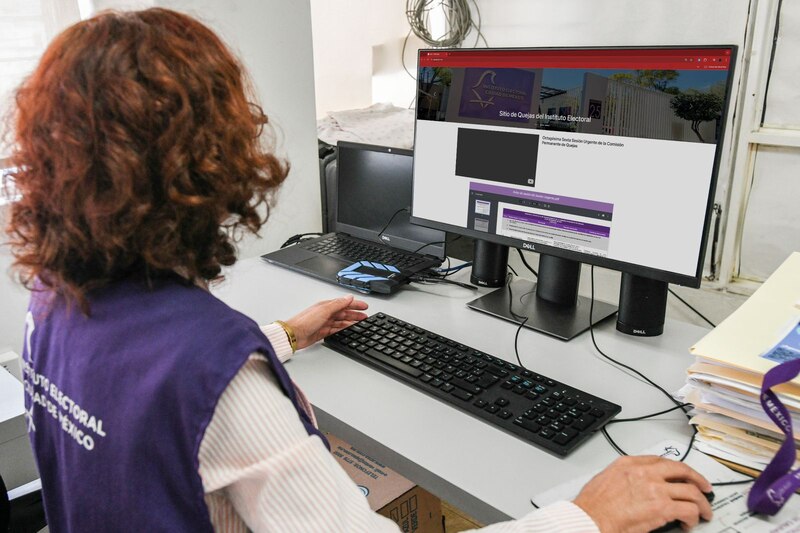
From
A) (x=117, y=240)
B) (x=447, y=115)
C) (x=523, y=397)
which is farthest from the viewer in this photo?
(x=447, y=115)

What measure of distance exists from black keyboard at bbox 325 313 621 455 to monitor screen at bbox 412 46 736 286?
0.29 meters

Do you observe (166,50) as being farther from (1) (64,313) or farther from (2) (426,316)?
(2) (426,316)

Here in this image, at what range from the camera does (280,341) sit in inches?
47.9

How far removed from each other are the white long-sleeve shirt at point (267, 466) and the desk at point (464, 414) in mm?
237

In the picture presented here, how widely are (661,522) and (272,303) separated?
3.12ft

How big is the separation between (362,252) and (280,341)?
545 millimetres

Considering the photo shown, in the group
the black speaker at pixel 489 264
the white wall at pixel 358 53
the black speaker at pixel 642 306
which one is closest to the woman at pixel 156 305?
the black speaker at pixel 642 306

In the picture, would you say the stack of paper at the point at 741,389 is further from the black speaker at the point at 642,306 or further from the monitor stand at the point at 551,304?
the monitor stand at the point at 551,304

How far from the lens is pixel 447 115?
1.42m

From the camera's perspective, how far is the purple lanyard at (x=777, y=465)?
2.60ft

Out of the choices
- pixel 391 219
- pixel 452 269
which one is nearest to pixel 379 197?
pixel 391 219

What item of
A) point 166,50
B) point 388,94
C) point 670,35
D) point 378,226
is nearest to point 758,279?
point 670,35

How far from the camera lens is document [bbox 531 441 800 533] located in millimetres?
784

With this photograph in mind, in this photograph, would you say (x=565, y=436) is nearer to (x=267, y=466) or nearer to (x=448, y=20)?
(x=267, y=466)
